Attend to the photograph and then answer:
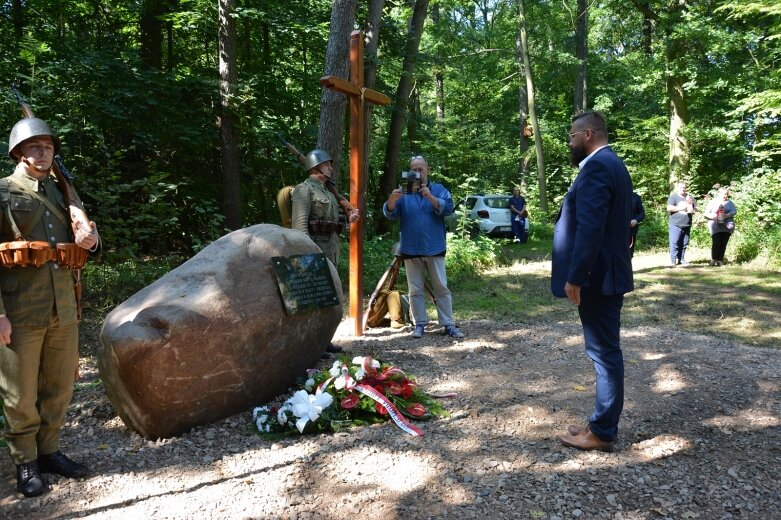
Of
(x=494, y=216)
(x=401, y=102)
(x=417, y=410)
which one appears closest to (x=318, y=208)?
(x=417, y=410)

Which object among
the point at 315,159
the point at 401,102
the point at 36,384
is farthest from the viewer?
the point at 401,102

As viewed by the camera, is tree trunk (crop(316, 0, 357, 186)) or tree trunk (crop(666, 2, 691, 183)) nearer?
tree trunk (crop(316, 0, 357, 186))

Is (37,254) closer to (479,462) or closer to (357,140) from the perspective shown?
(479,462)

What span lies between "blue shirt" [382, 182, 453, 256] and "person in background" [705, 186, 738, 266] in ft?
24.9

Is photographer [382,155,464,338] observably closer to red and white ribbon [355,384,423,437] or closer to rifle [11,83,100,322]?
red and white ribbon [355,384,423,437]

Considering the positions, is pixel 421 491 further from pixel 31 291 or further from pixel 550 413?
pixel 31 291

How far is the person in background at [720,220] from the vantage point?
1145 cm

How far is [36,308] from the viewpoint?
3.40m

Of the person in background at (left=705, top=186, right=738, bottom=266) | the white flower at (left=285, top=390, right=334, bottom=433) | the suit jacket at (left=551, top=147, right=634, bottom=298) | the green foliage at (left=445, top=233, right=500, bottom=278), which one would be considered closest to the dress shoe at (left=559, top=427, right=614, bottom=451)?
the suit jacket at (left=551, top=147, right=634, bottom=298)

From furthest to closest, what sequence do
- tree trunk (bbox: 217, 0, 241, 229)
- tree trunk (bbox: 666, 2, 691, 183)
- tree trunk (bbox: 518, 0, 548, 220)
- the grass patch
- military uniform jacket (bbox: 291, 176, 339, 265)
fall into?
tree trunk (bbox: 518, 0, 548, 220) → tree trunk (bbox: 666, 2, 691, 183) → tree trunk (bbox: 217, 0, 241, 229) → the grass patch → military uniform jacket (bbox: 291, 176, 339, 265)

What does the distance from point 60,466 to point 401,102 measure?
12.9 m

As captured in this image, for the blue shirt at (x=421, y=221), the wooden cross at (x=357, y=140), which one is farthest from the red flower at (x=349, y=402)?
the blue shirt at (x=421, y=221)

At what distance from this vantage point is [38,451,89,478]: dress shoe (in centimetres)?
358

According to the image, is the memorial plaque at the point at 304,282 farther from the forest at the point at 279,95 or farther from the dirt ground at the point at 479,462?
the forest at the point at 279,95
